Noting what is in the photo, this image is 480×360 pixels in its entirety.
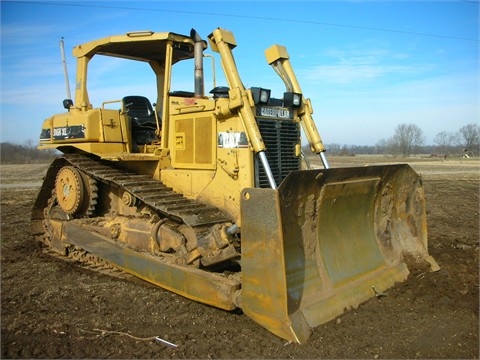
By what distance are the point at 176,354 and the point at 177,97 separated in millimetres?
3581

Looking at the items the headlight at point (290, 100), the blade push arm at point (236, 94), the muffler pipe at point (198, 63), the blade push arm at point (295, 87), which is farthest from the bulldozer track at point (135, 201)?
the blade push arm at point (295, 87)

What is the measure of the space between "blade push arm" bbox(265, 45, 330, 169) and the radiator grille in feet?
0.87

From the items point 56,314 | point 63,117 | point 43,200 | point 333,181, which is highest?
point 63,117

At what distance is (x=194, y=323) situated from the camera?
443 centimetres

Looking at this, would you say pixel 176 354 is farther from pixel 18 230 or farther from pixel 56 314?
pixel 18 230

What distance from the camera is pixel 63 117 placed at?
7027 millimetres

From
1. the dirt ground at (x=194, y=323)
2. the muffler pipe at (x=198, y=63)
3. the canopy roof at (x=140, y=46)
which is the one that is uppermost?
the canopy roof at (x=140, y=46)

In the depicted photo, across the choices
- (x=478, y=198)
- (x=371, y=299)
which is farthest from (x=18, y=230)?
(x=478, y=198)

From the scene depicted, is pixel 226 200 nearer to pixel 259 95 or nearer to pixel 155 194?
pixel 155 194

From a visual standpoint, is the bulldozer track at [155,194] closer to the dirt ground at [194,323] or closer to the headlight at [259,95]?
the dirt ground at [194,323]

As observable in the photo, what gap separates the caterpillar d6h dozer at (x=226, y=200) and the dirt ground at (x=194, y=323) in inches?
8.5

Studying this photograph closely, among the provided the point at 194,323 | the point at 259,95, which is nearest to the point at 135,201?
the point at 194,323

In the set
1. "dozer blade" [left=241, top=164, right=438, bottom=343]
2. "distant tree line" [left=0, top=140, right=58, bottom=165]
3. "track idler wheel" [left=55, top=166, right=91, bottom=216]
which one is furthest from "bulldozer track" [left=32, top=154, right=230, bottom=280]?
"distant tree line" [left=0, top=140, right=58, bottom=165]

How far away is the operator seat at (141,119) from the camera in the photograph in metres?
7.02
